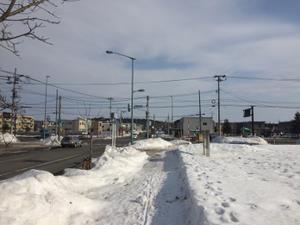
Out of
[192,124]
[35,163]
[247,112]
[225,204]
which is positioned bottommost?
[35,163]

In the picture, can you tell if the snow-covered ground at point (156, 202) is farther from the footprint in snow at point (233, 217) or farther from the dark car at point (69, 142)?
the dark car at point (69, 142)

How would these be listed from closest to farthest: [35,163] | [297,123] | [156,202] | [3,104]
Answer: [3,104]
[156,202]
[35,163]
[297,123]

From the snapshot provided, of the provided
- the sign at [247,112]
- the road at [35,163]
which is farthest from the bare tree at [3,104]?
the sign at [247,112]

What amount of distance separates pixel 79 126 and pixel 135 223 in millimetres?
174035

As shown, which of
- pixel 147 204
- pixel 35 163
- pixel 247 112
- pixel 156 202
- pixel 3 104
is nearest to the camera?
pixel 3 104

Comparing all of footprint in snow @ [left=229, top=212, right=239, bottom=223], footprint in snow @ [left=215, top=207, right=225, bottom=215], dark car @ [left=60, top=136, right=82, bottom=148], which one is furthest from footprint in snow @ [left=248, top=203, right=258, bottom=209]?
dark car @ [left=60, top=136, right=82, bottom=148]

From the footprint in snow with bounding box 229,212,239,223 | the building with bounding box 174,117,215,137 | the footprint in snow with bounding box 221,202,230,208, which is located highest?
the building with bounding box 174,117,215,137

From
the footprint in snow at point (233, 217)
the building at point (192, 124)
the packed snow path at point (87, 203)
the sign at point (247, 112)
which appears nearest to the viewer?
the footprint in snow at point (233, 217)

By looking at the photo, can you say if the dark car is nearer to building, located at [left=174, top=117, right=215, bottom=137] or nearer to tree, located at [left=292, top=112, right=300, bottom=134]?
building, located at [left=174, top=117, right=215, bottom=137]

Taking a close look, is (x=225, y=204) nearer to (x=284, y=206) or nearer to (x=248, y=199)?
(x=248, y=199)

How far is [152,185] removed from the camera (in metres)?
16.8

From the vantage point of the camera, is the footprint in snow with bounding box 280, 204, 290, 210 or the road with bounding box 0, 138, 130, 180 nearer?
the footprint in snow with bounding box 280, 204, 290, 210

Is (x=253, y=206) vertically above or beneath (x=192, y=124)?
beneath

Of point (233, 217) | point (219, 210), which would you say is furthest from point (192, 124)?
point (233, 217)
